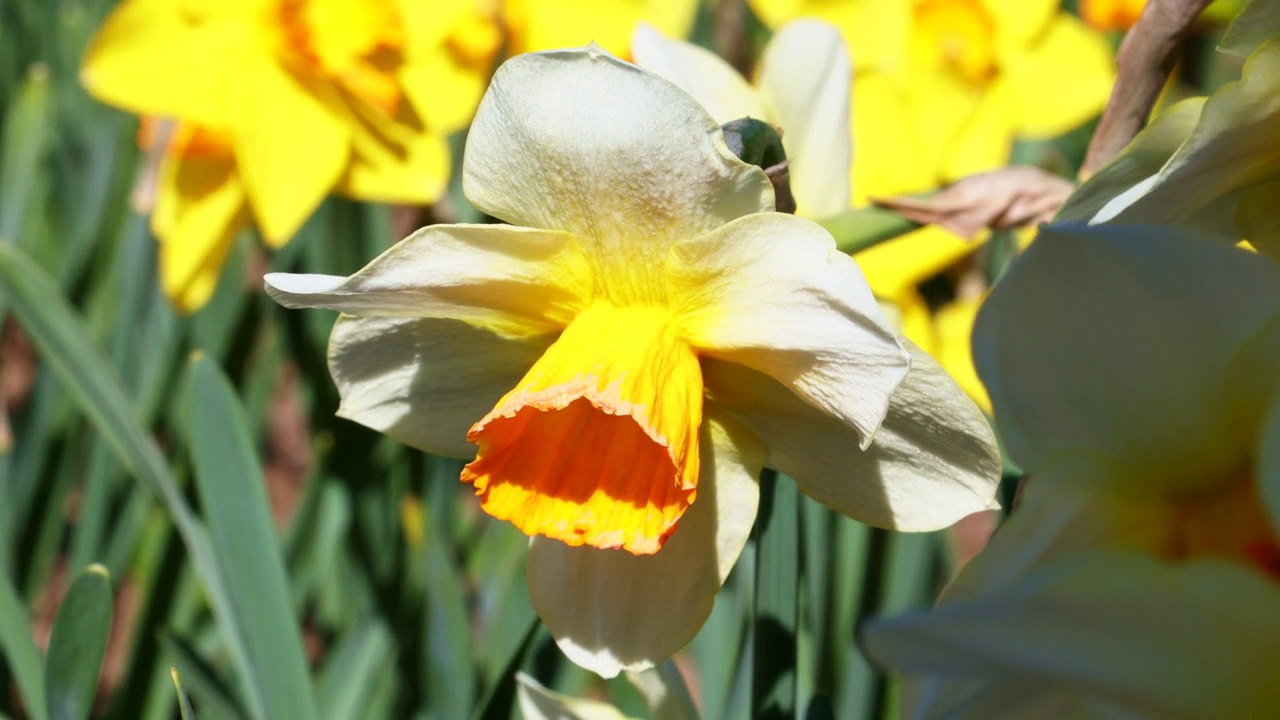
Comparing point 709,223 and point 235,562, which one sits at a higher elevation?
point 709,223

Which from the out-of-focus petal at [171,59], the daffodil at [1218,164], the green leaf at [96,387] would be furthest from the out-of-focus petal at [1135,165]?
the out-of-focus petal at [171,59]

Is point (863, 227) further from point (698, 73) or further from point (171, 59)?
point (171, 59)

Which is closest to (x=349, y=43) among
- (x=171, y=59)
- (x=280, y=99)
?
(x=280, y=99)

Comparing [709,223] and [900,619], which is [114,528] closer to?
[709,223]

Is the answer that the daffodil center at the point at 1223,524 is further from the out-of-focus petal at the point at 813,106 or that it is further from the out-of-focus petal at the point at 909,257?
the out-of-focus petal at the point at 909,257

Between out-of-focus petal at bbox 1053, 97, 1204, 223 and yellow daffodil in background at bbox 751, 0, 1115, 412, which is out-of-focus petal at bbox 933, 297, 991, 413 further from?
out-of-focus petal at bbox 1053, 97, 1204, 223

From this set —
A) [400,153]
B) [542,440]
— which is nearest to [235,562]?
[542,440]

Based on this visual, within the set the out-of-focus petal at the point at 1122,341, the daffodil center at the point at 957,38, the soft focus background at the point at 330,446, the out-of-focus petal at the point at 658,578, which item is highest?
the out-of-focus petal at the point at 1122,341
